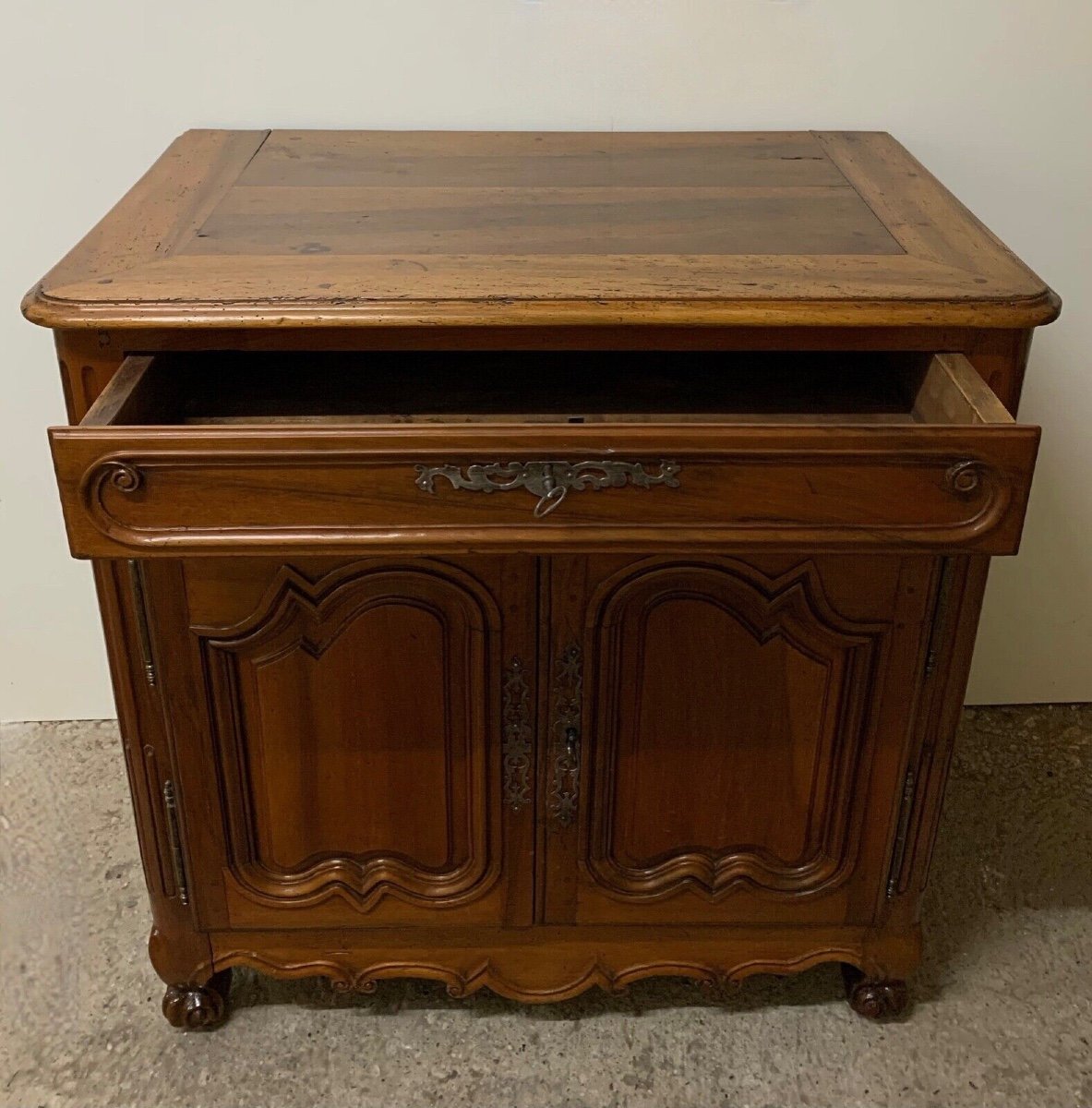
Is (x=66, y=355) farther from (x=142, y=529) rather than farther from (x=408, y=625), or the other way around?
(x=408, y=625)

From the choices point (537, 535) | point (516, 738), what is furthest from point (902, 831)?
point (537, 535)

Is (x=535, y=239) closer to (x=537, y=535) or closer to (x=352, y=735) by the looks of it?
(x=537, y=535)

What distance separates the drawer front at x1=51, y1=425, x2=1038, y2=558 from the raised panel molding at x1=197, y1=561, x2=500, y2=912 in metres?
0.14

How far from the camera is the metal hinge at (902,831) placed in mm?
1083

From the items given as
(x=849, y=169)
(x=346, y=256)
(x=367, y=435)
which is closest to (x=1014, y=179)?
(x=849, y=169)

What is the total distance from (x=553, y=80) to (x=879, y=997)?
3.32 ft

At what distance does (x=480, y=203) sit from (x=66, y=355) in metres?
0.38

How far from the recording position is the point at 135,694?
1022mm

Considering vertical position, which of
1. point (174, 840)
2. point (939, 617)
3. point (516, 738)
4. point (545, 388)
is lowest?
point (174, 840)

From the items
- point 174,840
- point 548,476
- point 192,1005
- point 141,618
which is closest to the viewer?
point 548,476

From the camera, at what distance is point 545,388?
1102mm

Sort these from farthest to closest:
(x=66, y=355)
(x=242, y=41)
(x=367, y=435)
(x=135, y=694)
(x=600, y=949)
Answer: (x=242, y=41) < (x=600, y=949) < (x=135, y=694) < (x=66, y=355) < (x=367, y=435)

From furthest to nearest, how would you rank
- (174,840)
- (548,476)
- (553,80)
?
(553,80), (174,840), (548,476)

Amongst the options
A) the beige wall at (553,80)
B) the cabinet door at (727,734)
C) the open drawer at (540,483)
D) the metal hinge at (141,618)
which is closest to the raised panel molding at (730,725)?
the cabinet door at (727,734)
